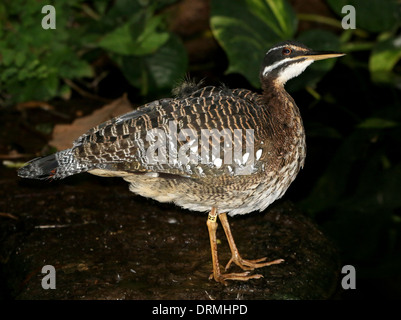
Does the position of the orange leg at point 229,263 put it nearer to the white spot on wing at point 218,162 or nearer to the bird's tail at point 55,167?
the white spot on wing at point 218,162

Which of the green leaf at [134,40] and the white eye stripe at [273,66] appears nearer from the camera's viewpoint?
the white eye stripe at [273,66]

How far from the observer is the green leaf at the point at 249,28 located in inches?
240

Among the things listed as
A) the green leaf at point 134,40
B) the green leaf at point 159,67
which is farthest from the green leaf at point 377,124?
the green leaf at point 134,40

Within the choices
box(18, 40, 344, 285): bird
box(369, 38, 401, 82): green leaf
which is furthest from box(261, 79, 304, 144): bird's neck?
box(369, 38, 401, 82): green leaf

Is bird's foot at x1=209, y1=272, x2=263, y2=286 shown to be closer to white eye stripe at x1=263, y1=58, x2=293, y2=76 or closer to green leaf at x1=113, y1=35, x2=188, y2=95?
white eye stripe at x1=263, y1=58, x2=293, y2=76

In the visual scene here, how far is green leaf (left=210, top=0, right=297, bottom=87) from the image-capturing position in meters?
6.09

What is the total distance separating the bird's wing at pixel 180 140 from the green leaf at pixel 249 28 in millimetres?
1968

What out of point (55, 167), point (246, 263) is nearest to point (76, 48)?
point (55, 167)

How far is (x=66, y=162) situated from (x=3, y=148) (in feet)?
6.69

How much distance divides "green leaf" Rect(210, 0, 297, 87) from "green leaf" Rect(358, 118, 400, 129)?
4.51 ft
